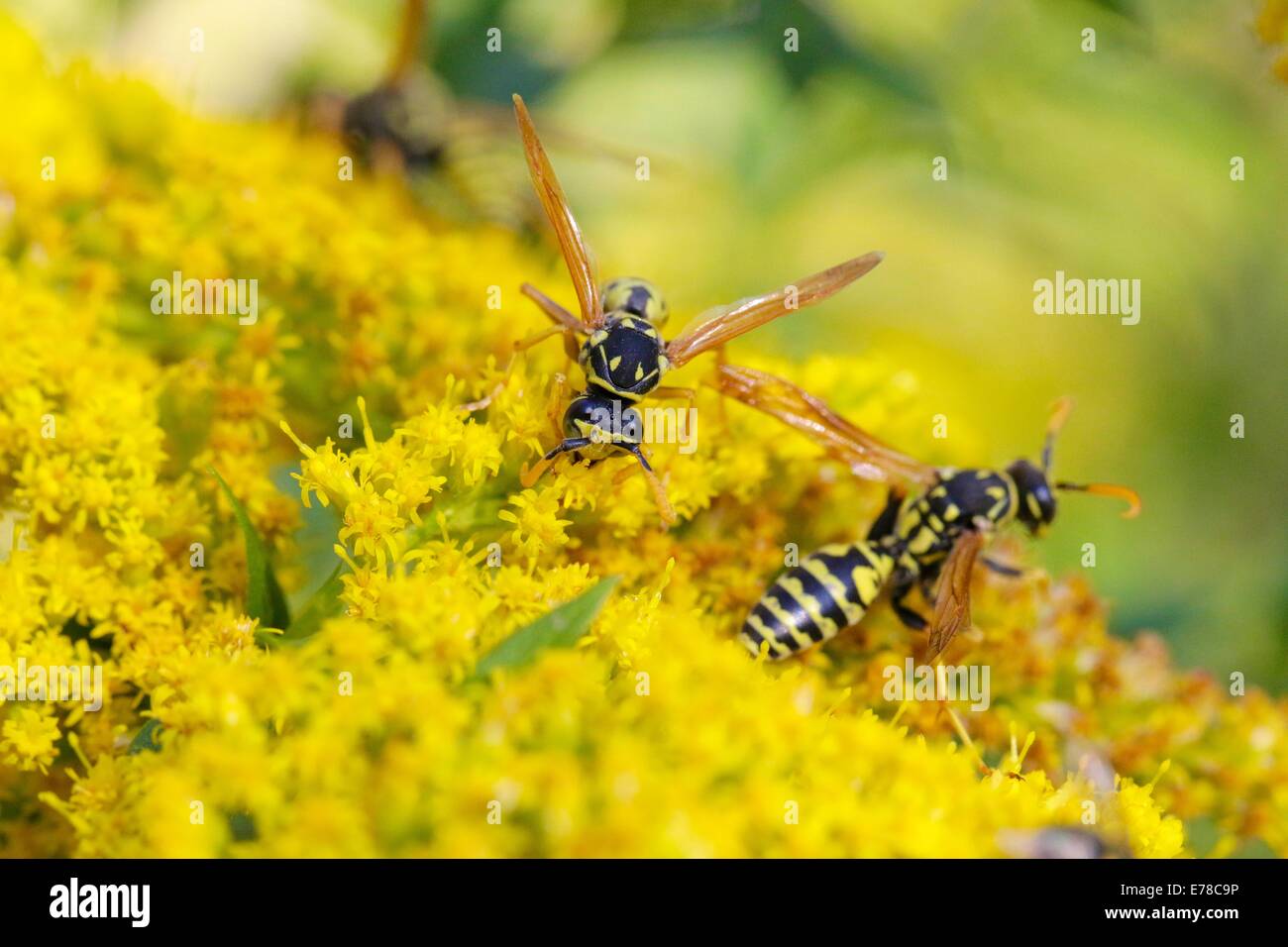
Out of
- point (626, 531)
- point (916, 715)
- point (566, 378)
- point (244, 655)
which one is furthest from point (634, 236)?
point (244, 655)

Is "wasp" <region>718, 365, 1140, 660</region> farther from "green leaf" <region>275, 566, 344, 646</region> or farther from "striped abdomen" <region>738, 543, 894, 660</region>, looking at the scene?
"green leaf" <region>275, 566, 344, 646</region>

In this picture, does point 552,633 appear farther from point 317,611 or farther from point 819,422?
point 819,422

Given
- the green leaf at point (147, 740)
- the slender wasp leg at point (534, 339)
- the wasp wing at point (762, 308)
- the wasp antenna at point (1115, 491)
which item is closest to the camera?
the green leaf at point (147, 740)

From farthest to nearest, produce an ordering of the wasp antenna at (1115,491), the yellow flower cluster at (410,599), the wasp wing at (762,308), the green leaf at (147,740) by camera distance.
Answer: the wasp antenna at (1115,491) → the wasp wing at (762,308) → the green leaf at (147,740) → the yellow flower cluster at (410,599)

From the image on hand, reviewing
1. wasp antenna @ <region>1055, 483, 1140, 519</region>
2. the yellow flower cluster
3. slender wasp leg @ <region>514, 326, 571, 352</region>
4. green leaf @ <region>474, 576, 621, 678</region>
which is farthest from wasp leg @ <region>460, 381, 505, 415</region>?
wasp antenna @ <region>1055, 483, 1140, 519</region>

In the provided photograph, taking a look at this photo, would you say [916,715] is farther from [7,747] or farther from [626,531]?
[7,747]

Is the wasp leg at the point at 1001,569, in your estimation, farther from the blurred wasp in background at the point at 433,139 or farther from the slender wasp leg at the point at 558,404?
the blurred wasp in background at the point at 433,139

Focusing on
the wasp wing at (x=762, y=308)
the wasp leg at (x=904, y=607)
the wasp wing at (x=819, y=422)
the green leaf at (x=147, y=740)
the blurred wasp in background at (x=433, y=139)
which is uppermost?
the blurred wasp in background at (x=433, y=139)

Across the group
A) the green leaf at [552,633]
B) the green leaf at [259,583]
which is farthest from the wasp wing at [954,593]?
the green leaf at [259,583]
